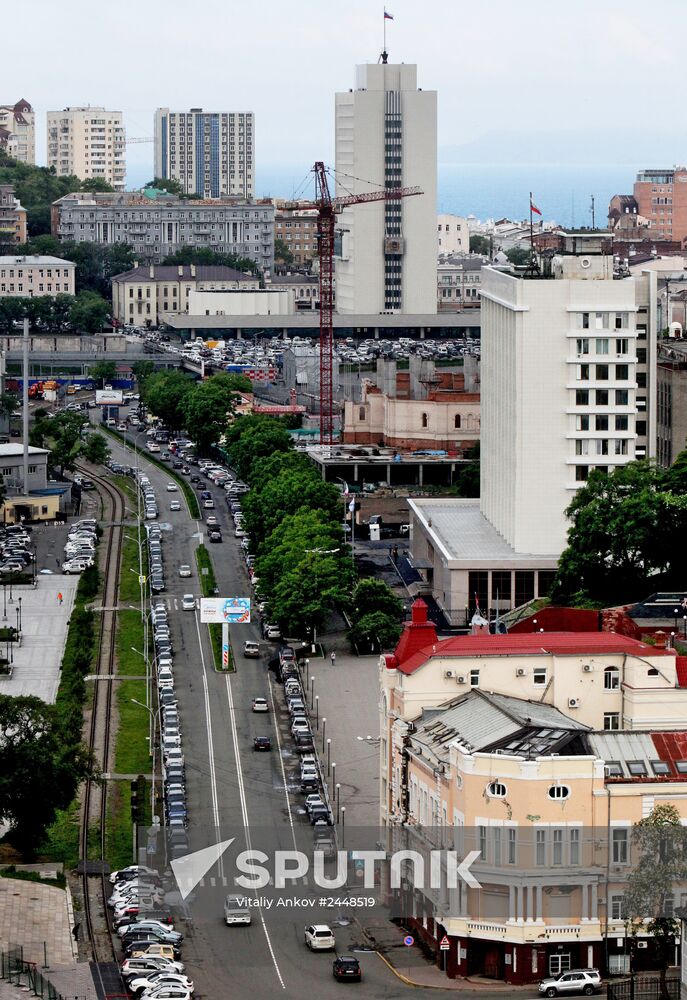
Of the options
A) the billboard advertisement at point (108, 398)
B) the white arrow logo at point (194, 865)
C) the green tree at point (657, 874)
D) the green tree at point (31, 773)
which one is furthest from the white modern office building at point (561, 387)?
the billboard advertisement at point (108, 398)

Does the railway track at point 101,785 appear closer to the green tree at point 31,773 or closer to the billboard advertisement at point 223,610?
the green tree at point 31,773

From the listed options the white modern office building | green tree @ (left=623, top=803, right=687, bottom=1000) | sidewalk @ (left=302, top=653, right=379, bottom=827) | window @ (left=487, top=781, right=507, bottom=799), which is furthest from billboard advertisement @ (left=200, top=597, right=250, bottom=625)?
green tree @ (left=623, top=803, right=687, bottom=1000)

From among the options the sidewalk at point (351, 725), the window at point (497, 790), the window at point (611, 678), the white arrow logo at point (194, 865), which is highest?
the window at point (611, 678)

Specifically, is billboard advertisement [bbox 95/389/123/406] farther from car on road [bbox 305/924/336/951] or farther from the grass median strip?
car on road [bbox 305/924/336/951]

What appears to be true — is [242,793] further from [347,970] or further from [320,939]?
[347,970]

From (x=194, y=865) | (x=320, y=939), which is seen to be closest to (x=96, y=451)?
(x=194, y=865)

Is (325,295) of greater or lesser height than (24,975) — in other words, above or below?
above

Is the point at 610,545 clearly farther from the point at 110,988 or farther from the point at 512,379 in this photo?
the point at 110,988

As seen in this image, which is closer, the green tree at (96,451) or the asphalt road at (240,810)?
the asphalt road at (240,810)
